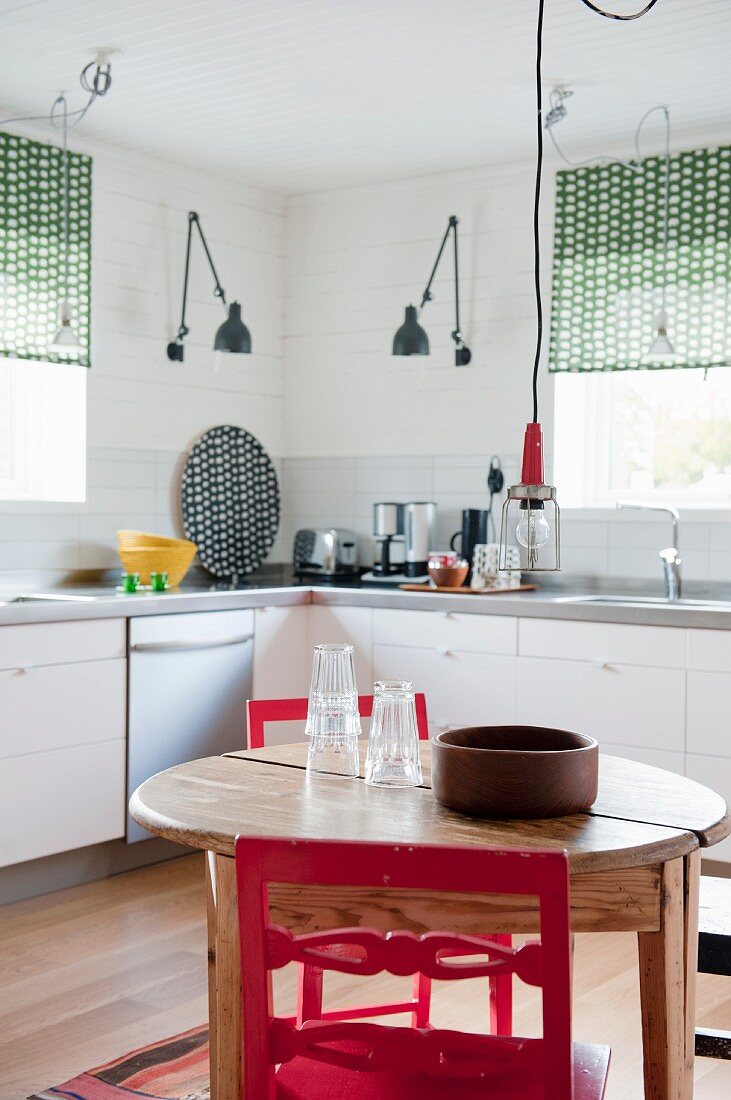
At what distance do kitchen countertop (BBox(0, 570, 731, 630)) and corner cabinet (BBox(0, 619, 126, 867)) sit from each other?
0.18 ft

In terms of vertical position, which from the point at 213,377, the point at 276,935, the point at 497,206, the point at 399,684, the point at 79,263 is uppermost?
the point at 497,206

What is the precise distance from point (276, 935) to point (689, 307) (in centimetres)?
350

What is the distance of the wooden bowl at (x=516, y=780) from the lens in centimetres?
168

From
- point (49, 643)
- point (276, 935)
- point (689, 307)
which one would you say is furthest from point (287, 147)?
point (276, 935)

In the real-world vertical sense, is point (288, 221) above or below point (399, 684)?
above

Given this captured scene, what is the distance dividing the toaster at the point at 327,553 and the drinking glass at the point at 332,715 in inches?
114

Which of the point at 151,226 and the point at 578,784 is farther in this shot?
the point at 151,226

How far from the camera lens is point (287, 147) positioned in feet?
15.4

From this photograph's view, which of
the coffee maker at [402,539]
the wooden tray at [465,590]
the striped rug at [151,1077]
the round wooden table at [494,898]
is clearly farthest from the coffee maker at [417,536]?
the round wooden table at [494,898]

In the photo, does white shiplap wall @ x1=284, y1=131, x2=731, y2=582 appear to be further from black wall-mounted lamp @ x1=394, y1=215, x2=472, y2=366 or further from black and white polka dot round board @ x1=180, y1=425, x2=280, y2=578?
black and white polka dot round board @ x1=180, y1=425, x2=280, y2=578

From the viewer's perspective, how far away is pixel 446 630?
413 centimetres

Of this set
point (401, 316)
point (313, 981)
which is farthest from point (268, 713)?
point (401, 316)

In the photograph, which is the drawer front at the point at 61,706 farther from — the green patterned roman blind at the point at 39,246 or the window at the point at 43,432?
the green patterned roman blind at the point at 39,246

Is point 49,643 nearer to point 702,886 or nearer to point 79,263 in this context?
point 79,263
